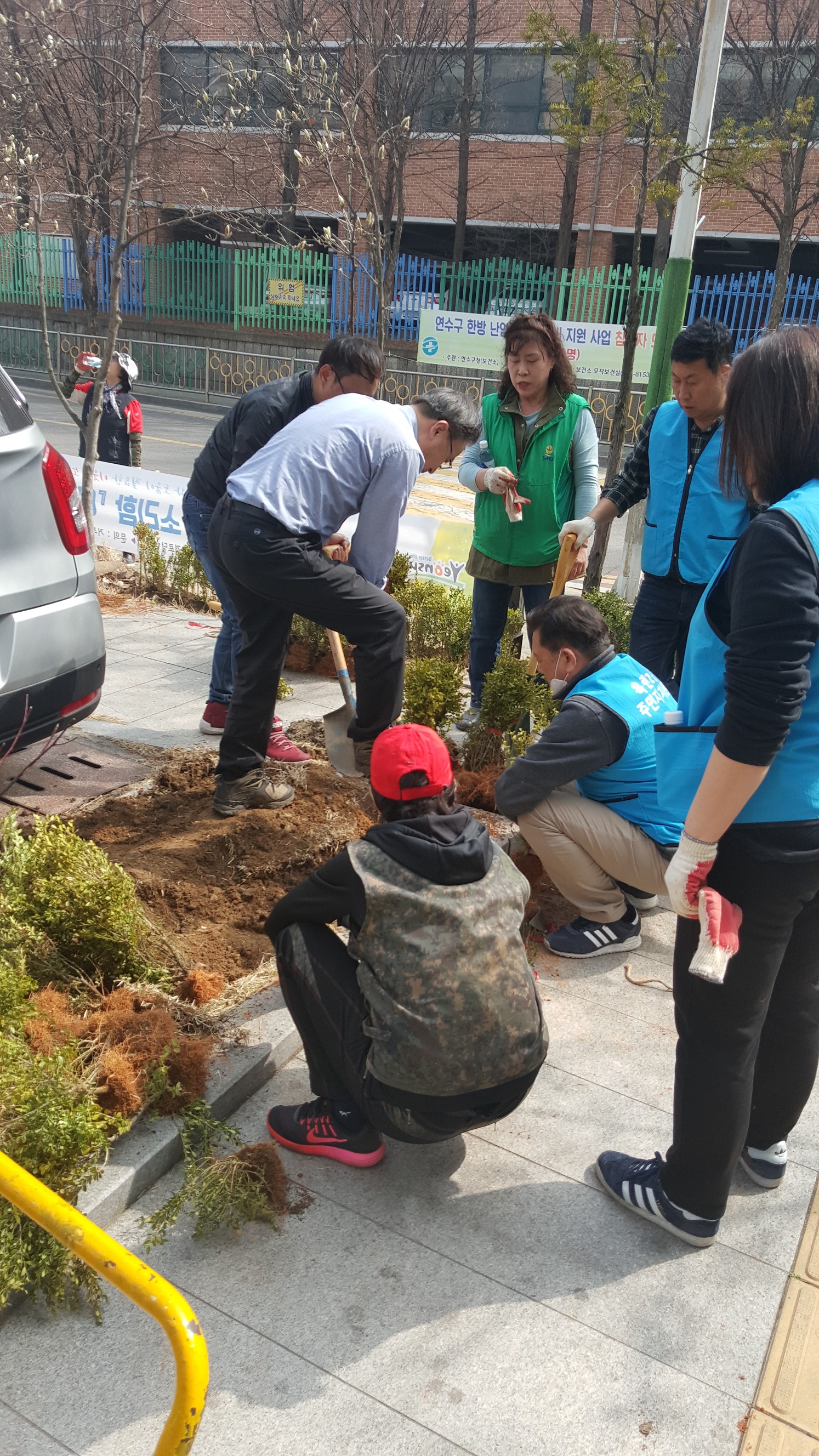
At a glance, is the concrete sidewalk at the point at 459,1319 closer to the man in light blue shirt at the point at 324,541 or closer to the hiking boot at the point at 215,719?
the man in light blue shirt at the point at 324,541

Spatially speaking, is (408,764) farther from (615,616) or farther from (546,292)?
(546,292)

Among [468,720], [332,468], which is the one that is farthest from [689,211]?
[332,468]

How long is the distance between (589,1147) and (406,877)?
1.01 metres

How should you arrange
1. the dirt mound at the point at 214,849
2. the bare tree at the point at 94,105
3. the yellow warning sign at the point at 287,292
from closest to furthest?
1. the dirt mound at the point at 214,849
2. the bare tree at the point at 94,105
3. the yellow warning sign at the point at 287,292

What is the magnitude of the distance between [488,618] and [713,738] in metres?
2.99

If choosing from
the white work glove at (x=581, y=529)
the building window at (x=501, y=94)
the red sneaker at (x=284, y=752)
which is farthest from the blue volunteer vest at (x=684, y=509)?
the building window at (x=501, y=94)

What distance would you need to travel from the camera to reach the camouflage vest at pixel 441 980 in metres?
2.18

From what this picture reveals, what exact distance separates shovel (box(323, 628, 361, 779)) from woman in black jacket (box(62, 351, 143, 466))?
6.16 meters

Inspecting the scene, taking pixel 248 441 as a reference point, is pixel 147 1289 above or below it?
below

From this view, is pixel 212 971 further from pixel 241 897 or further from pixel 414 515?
pixel 414 515

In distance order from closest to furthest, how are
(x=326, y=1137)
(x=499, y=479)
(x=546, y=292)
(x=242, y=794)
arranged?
(x=326, y=1137)
(x=242, y=794)
(x=499, y=479)
(x=546, y=292)

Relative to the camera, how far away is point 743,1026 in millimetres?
2191

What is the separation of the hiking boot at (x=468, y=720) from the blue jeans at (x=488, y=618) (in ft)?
0.14

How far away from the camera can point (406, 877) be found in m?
2.19
